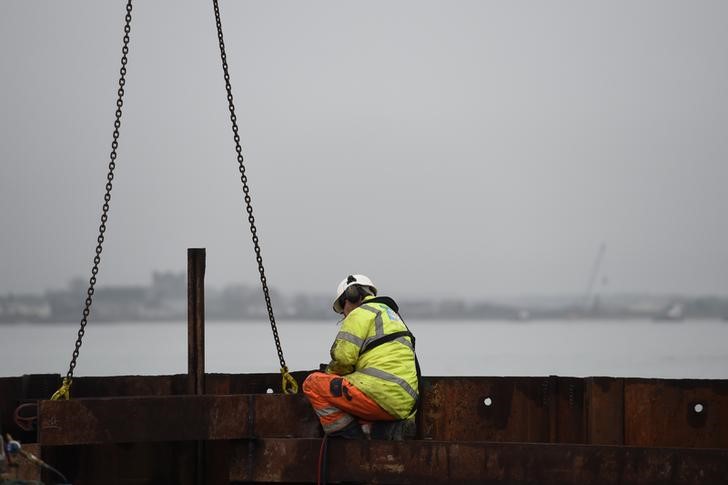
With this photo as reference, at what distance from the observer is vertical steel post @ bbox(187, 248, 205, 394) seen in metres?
12.6

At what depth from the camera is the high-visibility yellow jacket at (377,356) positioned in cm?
1070

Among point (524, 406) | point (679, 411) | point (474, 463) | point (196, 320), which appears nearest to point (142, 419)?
point (196, 320)

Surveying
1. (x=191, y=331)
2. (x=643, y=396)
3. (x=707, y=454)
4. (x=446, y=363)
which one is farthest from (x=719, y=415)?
(x=446, y=363)

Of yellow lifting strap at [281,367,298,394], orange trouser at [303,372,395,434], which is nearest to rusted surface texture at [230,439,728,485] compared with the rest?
orange trouser at [303,372,395,434]

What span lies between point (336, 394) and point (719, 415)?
414 centimetres

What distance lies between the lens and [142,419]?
1128 cm

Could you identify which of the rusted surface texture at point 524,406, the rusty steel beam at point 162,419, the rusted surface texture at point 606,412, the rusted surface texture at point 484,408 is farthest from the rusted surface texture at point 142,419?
the rusted surface texture at point 606,412

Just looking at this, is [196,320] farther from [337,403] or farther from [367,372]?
[367,372]

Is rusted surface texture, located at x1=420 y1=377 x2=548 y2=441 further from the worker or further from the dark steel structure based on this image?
the worker

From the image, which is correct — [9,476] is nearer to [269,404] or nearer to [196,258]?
[269,404]

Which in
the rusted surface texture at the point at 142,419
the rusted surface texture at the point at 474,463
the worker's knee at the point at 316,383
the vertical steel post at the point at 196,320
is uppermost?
the vertical steel post at the point at 196,320

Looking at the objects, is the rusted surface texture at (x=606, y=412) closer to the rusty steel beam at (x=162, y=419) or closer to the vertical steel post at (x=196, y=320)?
the rusty steel beam at (x=162, y=419)

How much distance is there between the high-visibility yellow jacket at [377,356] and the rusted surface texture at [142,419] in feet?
4.34

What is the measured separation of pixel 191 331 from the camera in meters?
12.7
